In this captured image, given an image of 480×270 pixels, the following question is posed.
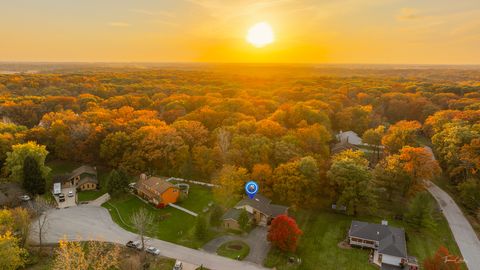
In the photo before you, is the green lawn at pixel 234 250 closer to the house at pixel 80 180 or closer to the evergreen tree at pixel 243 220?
the evergreen tree at pixel 243 220

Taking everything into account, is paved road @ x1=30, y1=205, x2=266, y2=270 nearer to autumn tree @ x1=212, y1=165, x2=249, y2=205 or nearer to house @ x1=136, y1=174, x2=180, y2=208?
house @ x1=136, y1=174, x2=180, y2=208

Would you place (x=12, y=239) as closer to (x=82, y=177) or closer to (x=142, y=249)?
(x=142, y=249)

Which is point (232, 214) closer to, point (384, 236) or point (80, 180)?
point (384, 236)

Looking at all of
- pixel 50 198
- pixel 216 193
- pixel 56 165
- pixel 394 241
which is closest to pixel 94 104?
pixel 56 165

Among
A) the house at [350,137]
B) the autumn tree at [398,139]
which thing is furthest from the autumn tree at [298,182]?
the house at [350,137]

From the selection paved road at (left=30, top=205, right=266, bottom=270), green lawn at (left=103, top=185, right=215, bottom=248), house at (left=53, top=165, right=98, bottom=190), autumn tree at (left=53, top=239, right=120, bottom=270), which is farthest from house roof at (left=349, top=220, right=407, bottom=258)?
house at (left=53, top=165, right=98, bottom=190)

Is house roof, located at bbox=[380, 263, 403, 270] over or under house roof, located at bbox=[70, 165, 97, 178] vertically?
under
